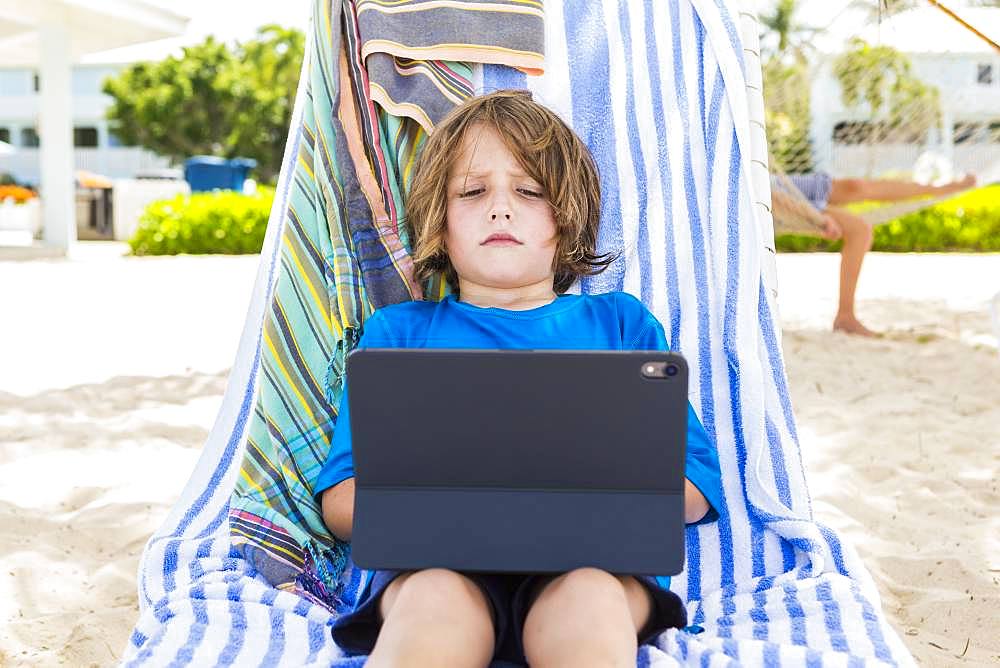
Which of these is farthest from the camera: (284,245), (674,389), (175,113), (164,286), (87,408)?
(175,113)

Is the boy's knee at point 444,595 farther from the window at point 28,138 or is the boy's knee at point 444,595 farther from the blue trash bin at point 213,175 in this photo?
the window at point 28,138

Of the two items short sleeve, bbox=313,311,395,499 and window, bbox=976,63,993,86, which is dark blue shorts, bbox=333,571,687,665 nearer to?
short sleeve, bbox=313,311,395,499

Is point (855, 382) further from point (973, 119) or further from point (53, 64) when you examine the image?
point (53, 64)

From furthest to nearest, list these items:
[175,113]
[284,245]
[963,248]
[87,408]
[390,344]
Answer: [175,113] < [963,248] < [87,408] < [284,245] < [390,344]

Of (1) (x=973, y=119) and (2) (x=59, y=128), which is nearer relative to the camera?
(1) (x=973, y=119)

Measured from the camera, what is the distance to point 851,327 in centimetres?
587

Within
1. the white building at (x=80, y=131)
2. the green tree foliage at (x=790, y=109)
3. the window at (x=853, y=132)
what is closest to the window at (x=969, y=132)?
the window at (x=853, y=132)

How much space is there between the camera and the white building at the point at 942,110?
5.88 m

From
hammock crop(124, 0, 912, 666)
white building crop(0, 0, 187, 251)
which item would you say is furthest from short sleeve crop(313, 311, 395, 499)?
white building crop(0, 0, 187, 251)

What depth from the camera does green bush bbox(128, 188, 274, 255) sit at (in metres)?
12.1

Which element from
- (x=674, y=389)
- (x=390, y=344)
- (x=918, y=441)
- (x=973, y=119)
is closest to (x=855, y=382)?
(x=918, y=441)

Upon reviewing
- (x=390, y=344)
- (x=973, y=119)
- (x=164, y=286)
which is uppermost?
(x=973, y=119)

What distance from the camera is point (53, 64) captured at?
40.0ft

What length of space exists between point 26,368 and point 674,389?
4210 millimetres
